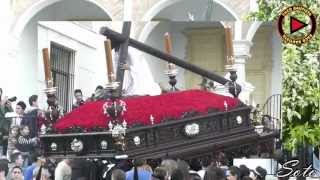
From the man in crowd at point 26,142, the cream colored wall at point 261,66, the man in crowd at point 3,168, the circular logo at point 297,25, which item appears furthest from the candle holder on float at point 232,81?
the man in crowd at point 3,168

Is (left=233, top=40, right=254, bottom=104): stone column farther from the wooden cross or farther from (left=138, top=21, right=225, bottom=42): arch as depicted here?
the wooden cross

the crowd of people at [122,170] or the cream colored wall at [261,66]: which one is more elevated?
the cream colored wall at [261,66]

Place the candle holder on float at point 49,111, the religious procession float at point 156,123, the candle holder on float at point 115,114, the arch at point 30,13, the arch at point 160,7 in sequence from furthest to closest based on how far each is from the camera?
1. the arch at point 160,7
2. the arch at point 30,13
3. the candle holder on float at point 49,111
4. the religious procession float at point 156,123
5. the candle holder on float at point 115,114

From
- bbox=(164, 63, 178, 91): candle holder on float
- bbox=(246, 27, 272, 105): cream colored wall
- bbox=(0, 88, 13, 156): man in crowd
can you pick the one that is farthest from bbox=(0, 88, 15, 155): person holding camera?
bbox=(246, 27, 272, 105): cream colored wall

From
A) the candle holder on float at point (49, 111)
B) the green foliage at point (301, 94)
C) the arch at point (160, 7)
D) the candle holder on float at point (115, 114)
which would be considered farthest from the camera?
the arch at point (160, 7)

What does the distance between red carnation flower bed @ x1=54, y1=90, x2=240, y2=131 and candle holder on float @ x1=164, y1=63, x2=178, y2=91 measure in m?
0.14

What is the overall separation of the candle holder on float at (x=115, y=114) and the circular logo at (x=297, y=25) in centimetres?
161

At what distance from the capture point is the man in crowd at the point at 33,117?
830 centimetres

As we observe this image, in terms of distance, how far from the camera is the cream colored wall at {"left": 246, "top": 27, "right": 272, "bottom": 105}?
841 centimetres

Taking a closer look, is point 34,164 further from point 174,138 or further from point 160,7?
point 160,7

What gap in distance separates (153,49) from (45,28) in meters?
0.96

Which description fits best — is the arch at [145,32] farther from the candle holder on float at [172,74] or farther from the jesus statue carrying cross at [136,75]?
the candle holder on float at [172,74]

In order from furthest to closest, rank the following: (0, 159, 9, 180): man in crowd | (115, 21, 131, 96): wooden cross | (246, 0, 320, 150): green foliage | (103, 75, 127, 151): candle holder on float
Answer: (246, 0, 320, 150): green foliage, (0, 159, 9, 180): man in crowd, (115, 21, 131, 96): wooden cross, (103, 75, 127, 151): candle holder on float

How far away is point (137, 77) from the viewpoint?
26.9ft
